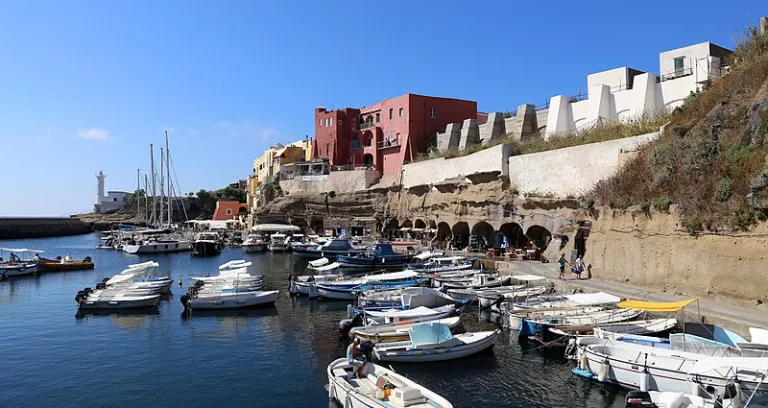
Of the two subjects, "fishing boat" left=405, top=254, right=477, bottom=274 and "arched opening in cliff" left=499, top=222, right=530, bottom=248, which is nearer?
"fishing boat" left=405, top=254, right=477, bottom=274

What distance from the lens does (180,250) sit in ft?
202

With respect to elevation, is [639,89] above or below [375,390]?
above

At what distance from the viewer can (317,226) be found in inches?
2734

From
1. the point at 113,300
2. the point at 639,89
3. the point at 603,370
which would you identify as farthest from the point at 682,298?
the point at 113,300

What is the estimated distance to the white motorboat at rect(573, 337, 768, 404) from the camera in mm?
12070

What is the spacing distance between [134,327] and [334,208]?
42.9 meters

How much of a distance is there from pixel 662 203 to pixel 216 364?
63.1 ft

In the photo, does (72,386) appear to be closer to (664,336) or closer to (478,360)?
(478,360)

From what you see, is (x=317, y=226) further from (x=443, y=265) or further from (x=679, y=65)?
(x=679, y=65)

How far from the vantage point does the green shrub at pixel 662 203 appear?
896 inches

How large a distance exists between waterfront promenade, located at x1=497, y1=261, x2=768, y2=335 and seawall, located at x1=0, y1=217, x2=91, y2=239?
96.7m

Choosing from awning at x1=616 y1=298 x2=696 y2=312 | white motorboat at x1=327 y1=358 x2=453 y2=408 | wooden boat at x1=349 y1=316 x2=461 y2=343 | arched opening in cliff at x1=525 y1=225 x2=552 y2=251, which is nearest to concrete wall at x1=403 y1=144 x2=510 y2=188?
arched opening in cliff at x1=525 y1=225 x2=552 y2=251

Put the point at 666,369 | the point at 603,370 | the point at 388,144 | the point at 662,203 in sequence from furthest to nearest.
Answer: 1. the point at 388,144
2. the point at 662,203
3. the point at 603,370
4. the point at 666,369

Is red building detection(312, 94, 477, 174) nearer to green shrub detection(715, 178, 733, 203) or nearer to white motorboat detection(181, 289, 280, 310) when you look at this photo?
white motorboat detection(181, 289, 280, 310)
